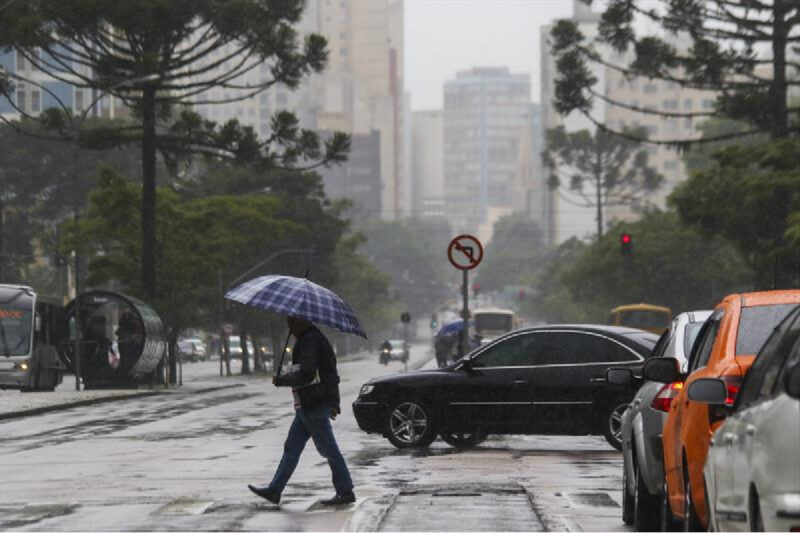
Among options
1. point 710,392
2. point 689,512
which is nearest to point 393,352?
point 689,512

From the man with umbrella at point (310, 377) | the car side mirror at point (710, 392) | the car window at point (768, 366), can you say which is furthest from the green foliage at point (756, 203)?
the car window at point (768, 366)

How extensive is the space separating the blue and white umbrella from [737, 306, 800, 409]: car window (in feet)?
19.7

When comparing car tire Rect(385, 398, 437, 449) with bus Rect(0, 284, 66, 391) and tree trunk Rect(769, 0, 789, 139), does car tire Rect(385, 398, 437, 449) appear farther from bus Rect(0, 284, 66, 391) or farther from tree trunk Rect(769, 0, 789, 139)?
bus Rect(0, 284, 66, 391)

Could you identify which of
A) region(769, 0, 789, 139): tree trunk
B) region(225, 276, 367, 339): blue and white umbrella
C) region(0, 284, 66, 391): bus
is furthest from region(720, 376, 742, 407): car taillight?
region(0, 284, 66, 391): bus

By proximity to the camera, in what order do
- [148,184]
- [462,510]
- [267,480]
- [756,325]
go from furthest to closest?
[148,184]
[267,480]
[462,510]
[756,325]

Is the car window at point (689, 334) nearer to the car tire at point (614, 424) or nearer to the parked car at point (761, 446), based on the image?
the parked car at point (761, 446)

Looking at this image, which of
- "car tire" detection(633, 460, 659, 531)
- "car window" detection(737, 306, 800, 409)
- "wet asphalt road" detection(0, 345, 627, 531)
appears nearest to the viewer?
"car window" detection(737, 306, 800, 409)

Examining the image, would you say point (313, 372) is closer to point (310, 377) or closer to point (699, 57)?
point (310, 377)

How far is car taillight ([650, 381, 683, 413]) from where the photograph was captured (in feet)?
38.7

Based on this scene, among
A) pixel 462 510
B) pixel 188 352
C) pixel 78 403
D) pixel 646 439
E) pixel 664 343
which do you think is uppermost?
pixel 664 343

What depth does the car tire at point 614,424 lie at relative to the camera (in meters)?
21.5

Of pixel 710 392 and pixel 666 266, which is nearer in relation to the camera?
pixel 710 392

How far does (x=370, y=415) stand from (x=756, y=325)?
11.8 meters

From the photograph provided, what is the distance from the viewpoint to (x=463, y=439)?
23.6 metres
